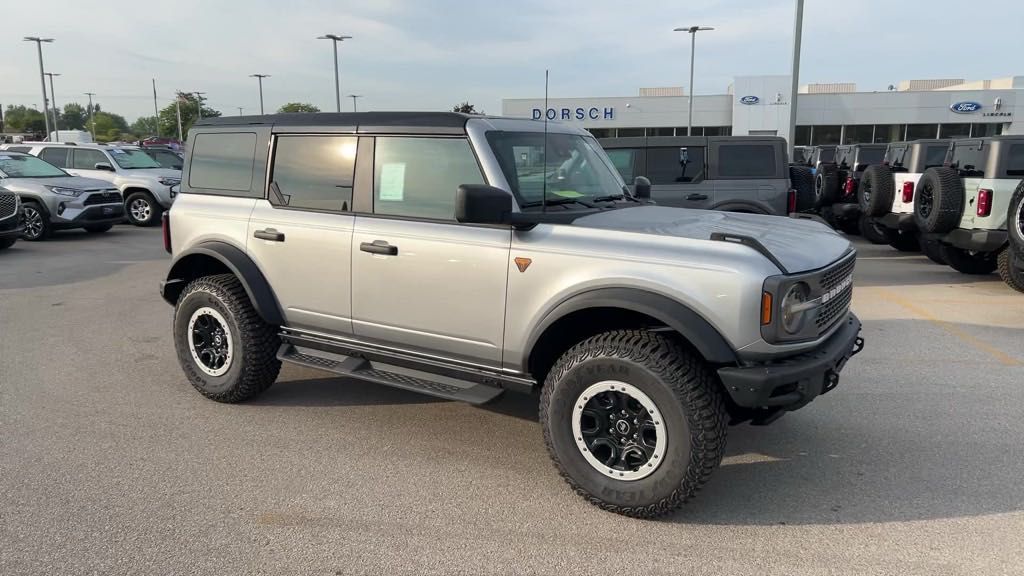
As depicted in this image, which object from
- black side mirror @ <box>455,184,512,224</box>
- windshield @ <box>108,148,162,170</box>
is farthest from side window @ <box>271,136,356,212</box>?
windshield @ <box>108,148,162,170</box>

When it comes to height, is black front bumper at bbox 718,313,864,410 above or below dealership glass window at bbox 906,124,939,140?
below

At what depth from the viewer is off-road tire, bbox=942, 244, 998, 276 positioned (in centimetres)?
1001

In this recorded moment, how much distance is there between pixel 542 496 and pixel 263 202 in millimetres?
2693

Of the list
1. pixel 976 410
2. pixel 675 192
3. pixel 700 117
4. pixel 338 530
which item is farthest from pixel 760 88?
pixel 338 530

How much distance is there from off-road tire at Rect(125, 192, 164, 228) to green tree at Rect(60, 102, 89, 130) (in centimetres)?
13547

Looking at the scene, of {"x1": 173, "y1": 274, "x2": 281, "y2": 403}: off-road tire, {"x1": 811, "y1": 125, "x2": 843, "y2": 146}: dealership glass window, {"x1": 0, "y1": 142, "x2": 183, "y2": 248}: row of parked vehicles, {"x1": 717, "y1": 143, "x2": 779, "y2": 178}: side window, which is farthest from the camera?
{"x1": 811, "y1": 125, "x2": 843, "y2": 146}: dealership glass window

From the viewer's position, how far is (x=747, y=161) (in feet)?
31.4

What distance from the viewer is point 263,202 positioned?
491 cm

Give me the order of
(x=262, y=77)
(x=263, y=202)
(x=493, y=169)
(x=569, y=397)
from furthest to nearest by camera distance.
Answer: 1. (x=262, y=77)
2. (x=263, y=202)
3. (x=493, y=169)
4. (x=569, y=397)

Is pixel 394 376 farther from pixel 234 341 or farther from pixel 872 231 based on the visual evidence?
pixel 872 231

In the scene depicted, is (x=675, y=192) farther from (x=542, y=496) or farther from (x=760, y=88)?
(x=760, y=88)

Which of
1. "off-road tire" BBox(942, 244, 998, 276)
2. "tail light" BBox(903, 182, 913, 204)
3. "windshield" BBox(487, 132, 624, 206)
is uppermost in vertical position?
"windshield" BBox(487, 132, 624, 206)

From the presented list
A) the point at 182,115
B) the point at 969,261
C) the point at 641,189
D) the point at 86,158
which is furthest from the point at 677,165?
the point at 182,115

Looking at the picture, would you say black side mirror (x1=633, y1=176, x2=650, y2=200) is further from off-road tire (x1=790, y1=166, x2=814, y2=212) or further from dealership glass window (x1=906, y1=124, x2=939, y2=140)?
dealership glass window (x1=906, y1=124, x2=939, y2=140)
